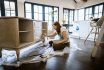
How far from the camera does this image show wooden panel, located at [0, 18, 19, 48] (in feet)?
6.69

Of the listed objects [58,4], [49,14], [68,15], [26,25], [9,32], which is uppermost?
[58,4]

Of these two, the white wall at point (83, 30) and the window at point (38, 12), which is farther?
the window at point (38, 12)

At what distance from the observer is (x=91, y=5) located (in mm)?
7398

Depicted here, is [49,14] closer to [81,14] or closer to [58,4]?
[58,4]

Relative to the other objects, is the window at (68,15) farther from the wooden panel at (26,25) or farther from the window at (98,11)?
the wooden panel at (26,25)

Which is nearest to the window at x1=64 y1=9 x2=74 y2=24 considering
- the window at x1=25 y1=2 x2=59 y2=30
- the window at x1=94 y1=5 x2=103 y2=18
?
the window at x1=25 y1=2 x2=59 y2=30

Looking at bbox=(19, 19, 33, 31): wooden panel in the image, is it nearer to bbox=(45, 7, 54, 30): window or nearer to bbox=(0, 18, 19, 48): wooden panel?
bbox=(0, 18, 19, 48): wooden panel

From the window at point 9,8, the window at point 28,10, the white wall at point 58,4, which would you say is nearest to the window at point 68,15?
the white wall at point 58,4

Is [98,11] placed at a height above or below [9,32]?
above

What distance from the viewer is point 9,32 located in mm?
2092

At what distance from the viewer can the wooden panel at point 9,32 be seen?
80.3 inches

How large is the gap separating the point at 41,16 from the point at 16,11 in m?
1.73

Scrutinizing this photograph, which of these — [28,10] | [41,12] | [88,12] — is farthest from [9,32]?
[88,12]

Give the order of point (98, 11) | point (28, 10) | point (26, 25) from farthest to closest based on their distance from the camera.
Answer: point (98, 11) < point (28, 10) < point (26, 25)
